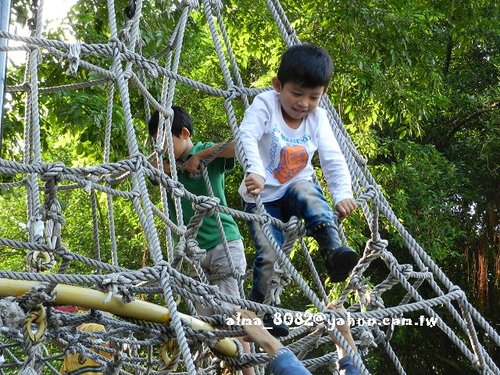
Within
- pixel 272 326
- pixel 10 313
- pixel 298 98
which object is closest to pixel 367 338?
pixel 272 326

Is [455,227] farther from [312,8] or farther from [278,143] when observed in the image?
[278,143]

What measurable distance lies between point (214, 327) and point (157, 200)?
3.61m

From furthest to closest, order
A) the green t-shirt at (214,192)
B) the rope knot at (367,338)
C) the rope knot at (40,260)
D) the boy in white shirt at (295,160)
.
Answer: the green t-shirt at (214,192) < the rope knot at (367,338) < the boy in white shirt at (295,160) < the rope knot at (40,260)

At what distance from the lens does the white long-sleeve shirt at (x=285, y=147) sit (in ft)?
5.81

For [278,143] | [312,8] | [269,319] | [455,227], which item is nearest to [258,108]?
[278,143]

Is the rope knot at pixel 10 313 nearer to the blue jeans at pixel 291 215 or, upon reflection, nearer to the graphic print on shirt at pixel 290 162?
the blue jeans at pixel 291 215

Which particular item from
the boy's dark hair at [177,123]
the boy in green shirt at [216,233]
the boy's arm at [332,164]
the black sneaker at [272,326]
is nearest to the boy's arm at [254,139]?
the boy's arm at [332,164]

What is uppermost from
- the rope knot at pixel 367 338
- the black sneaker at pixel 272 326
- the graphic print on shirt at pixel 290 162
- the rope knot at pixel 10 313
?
the graphic print on shirt at pixel 290 162

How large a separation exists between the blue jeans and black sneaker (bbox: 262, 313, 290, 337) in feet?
0.12

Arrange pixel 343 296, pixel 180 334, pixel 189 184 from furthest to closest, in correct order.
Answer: pixel 189 184
pixel 343 296
pixel 180 334

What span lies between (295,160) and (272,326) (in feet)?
1.04

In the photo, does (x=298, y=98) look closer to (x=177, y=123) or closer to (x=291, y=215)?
(x=291, y=215)

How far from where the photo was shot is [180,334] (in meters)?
1.47

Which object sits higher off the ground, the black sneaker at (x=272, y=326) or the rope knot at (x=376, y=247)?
the rope knot at (x=376, y=247)
